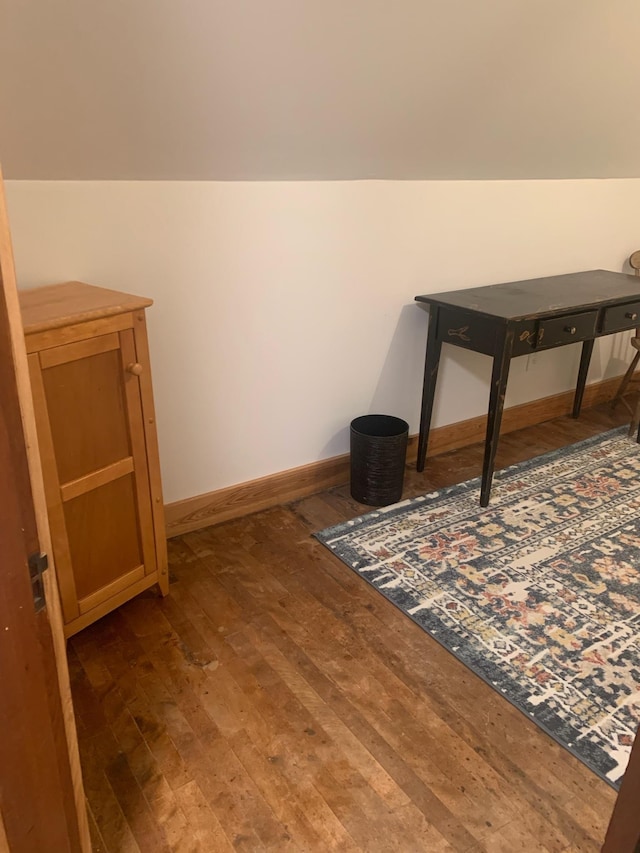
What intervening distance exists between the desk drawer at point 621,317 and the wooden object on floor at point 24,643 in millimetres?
2538

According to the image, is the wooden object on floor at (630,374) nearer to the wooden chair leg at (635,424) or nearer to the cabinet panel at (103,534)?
the wooden chair leg at (635,424)

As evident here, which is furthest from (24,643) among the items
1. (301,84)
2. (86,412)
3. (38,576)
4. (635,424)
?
(635,424)

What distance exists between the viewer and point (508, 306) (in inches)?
99.4

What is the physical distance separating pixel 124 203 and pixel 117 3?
0.66m

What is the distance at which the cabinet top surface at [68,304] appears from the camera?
59.4 inches

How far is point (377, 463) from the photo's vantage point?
256 cm

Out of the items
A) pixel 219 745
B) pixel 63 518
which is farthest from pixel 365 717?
pixel 63 518

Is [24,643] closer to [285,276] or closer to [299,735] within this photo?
[299,735]

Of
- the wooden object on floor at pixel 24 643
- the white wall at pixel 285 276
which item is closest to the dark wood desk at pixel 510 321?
the white wall at pixel 285 276

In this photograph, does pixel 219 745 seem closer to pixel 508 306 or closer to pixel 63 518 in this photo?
pixel 63 518

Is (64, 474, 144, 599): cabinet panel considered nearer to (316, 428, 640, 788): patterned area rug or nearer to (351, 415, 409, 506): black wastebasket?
(316, 428, 640, 788): patterned area rug

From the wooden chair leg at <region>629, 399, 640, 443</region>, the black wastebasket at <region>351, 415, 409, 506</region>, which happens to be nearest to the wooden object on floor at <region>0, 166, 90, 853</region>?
the black wastebasket at <region>351, 415, 409, 506</region>

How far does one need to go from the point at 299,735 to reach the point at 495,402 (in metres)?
1.43

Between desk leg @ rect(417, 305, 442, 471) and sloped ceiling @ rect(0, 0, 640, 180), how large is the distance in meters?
0.60
